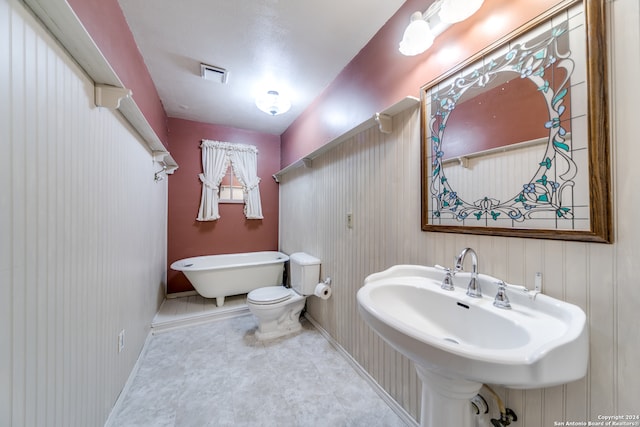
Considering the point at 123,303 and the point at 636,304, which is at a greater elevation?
the point at 636,304

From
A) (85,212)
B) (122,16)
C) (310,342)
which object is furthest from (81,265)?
(310,342)

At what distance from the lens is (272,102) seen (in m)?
2.31

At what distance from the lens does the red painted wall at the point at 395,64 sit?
977 millimetres

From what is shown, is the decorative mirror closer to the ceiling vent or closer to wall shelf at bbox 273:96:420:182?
wall shelf at bbox 273:96:420:182

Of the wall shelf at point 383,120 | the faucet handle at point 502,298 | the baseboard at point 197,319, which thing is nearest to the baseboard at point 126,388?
the baseboard at point 197,319

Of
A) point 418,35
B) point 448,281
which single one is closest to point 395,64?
point 418,35

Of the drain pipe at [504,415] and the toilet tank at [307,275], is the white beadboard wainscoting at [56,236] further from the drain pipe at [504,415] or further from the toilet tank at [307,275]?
the drain pipe at [504,415]

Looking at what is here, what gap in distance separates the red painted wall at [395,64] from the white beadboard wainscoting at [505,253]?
0.22 m

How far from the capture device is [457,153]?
3.67ft

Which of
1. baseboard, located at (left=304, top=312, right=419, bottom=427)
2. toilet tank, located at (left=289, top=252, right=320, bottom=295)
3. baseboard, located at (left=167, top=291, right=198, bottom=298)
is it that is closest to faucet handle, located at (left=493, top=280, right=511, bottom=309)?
baseboard, located at (left=304, top=312, right=419, bottom=427)

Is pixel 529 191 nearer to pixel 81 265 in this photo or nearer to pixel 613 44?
pixel 613 44

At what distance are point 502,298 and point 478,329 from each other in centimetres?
15

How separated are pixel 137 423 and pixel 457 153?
2291 mm

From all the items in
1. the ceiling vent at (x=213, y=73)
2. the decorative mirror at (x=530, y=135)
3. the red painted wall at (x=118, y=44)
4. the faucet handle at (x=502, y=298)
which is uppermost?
the ceiling vent at (x=213, y=73)
